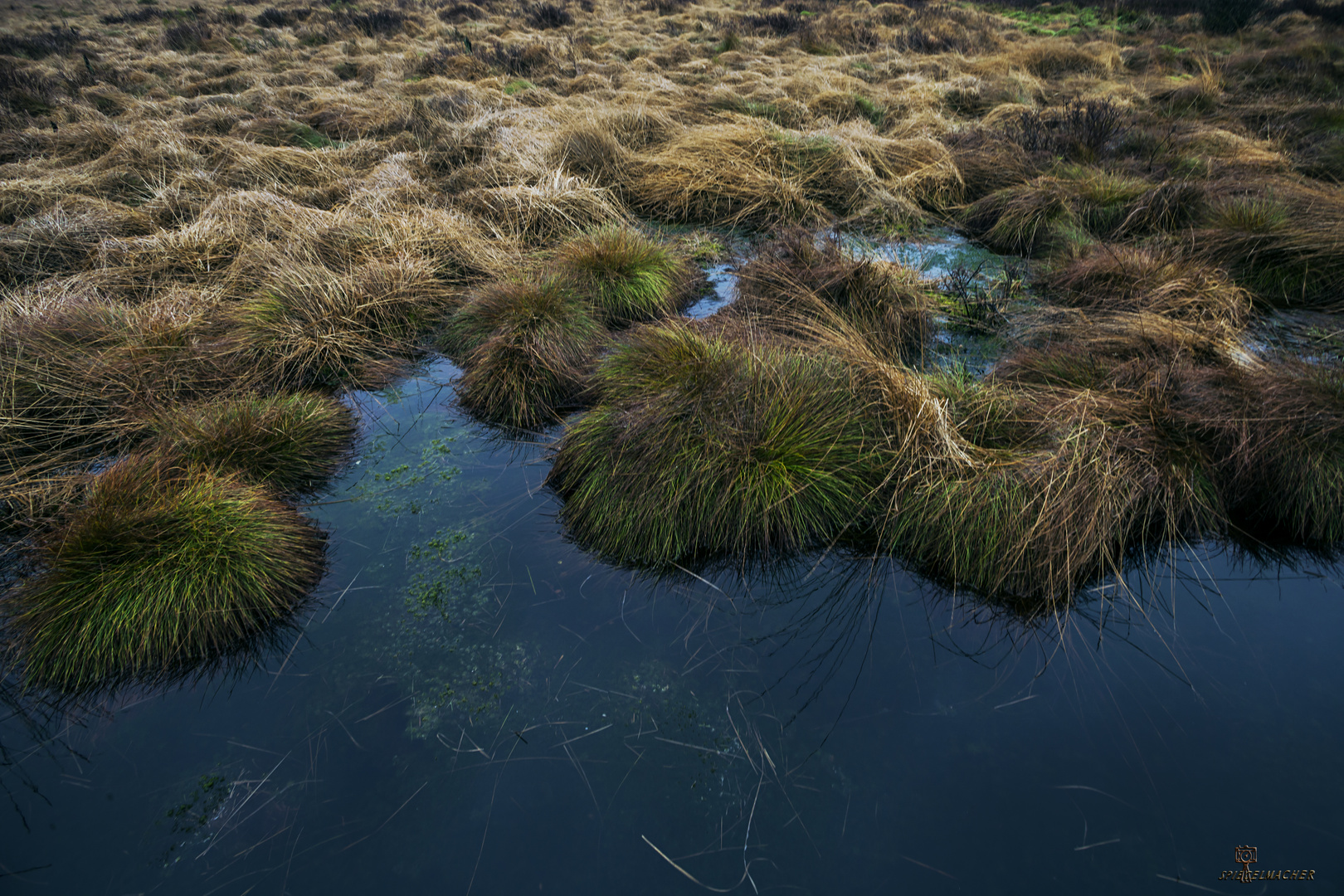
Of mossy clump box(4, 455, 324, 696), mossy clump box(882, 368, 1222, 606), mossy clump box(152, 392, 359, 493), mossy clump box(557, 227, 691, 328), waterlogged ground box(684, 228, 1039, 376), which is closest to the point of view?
mossy clump box(4, 455, 324, 696)

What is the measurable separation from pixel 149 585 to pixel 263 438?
3.73ft

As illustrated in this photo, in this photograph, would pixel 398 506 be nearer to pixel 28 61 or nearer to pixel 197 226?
pixel 197 226

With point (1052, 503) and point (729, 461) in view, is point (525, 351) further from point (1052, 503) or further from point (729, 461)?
point (1052, 503)

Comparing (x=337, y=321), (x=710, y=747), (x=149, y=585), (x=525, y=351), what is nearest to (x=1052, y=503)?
(x=710, y=747)

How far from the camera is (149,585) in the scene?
252 cm

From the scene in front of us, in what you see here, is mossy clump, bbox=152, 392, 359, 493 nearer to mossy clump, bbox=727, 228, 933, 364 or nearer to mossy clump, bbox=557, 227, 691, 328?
mossy clump, bbox=557, 227, 691, 328

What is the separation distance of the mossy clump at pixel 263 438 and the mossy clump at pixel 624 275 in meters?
1.94

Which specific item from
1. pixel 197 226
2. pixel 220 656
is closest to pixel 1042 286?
pixel 220 656

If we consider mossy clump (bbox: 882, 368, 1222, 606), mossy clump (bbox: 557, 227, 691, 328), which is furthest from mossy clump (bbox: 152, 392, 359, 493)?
mossy clump (bbox: 882, 368, 1222, 606)

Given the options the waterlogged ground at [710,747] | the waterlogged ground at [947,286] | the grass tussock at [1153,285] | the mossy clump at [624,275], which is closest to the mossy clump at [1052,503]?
the waterlogged ground at [710,747]

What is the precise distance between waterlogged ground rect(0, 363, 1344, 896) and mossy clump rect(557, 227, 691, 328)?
2386 millimetres

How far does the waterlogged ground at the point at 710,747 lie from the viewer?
6.37 ft

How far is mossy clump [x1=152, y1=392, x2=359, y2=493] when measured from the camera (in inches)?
130

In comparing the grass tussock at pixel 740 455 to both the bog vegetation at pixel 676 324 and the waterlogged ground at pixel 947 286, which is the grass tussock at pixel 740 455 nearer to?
the bog vegetation at pixel 676 324
